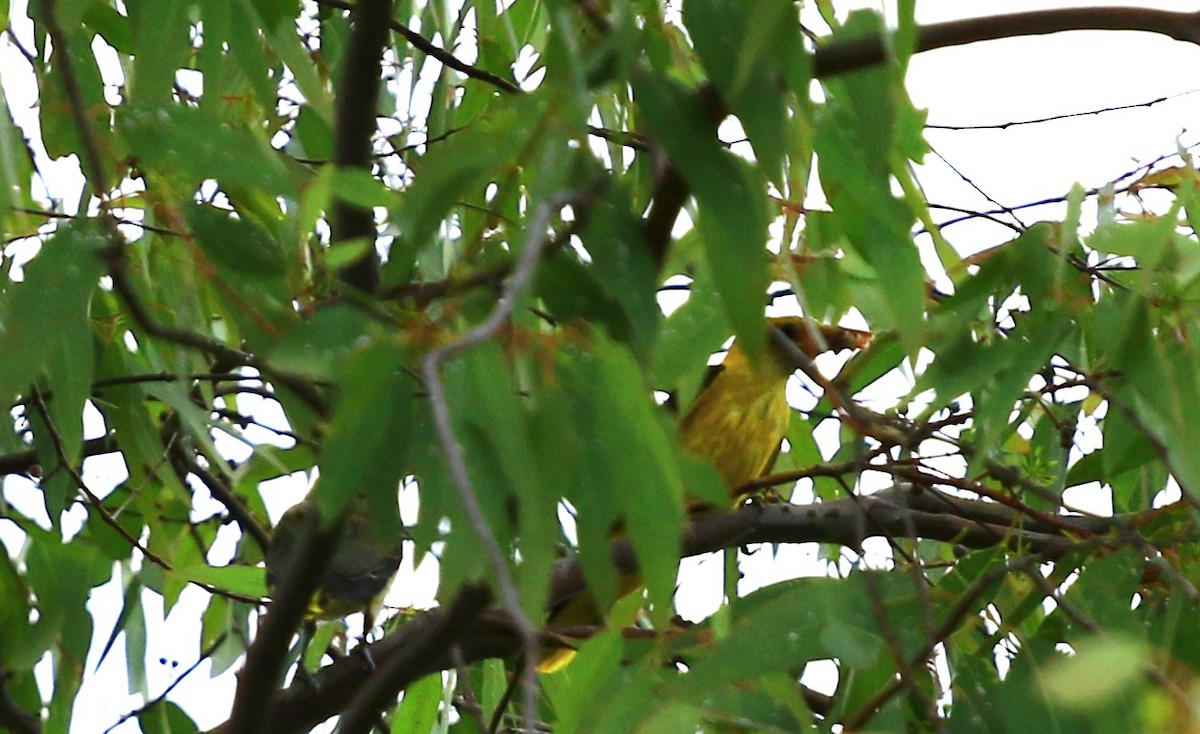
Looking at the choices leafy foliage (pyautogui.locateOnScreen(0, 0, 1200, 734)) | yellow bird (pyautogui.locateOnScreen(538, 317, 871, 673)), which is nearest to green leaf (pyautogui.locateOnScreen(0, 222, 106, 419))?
leafy foliage (pyautogui.locateOnScreen(0, 0, 1200, 734))

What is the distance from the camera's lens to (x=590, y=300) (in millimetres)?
939

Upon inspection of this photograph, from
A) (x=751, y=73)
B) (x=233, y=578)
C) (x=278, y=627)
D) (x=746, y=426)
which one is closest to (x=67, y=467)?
(x=233, y=578)

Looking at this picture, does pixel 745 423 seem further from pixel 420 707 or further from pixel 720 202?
pixel 720 202

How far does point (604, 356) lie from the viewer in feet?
2.68

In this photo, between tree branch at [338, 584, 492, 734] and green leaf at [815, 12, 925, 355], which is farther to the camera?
tree branch at [338, 584, 492, 734]

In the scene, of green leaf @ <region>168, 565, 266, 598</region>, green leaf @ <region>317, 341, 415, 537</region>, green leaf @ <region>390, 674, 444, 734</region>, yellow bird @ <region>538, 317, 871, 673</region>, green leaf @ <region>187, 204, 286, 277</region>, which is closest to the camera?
green leaf @ <region>317, 341, 415, 537</region>

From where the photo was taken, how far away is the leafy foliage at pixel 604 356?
2.70ft

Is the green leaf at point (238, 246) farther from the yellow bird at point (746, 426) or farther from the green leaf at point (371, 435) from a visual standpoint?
the yellow bird at point (746, 426)

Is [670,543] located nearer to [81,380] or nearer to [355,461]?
[355,461]

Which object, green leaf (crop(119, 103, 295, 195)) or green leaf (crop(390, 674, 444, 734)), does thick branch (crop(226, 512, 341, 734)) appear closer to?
green leaf (crop(119, 103, 295, 195))

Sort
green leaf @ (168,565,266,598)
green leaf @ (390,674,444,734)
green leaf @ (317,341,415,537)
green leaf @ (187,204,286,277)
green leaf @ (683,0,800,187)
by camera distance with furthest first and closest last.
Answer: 1. green leaf @ (390,674,444,734)
2. green leaf @ (168,565,266,598)
3. green leaf @ (187,204,286,277)
4. green leaf @ (683,0,800,187)
5. green leaf @ (317,341,415,537)

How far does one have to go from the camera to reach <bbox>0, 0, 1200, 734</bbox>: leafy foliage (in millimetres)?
822

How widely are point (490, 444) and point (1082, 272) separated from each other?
0.63m

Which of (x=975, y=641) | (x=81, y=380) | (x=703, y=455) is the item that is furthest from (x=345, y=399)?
(x=703, y=455)
